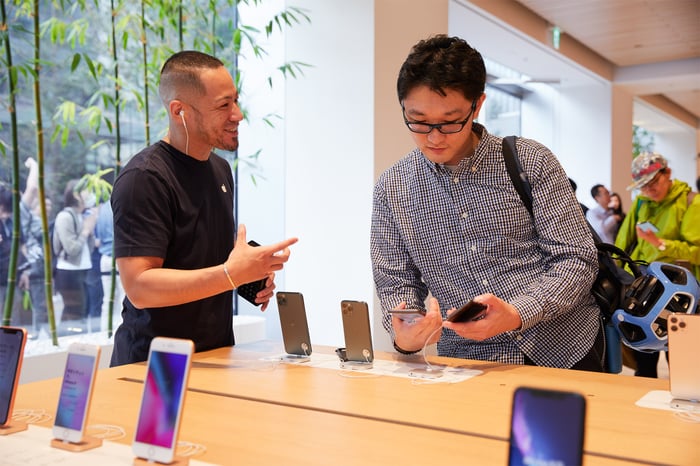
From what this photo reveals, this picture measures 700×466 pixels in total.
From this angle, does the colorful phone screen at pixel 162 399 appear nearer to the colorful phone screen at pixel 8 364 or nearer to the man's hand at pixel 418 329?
the colorful phone screen at pixel 8 364

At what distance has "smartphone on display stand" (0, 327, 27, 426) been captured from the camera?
4.80 ft

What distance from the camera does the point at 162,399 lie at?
125 centimetres

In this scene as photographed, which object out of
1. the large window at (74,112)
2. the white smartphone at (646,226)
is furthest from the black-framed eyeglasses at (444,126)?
the white smartphone at (646,226)

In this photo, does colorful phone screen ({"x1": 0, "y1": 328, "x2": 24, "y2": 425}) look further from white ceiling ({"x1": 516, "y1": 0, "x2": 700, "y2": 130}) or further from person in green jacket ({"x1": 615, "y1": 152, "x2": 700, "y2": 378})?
white ceiling ({"x1": 516, "y1": 0, "x2": 700, "y2": 130})

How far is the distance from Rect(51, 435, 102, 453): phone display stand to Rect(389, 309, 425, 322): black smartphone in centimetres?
88

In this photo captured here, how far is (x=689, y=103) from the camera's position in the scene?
46.5 ft

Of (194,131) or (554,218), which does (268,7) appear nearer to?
(194,131)

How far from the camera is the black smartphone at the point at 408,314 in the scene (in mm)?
1974

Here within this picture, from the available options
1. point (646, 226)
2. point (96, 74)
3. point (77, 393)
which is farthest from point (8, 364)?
point (646, 226)

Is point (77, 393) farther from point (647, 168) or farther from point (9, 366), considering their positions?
point (647, 168)

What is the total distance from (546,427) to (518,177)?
1295 mm

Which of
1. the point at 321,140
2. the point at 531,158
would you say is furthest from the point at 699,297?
the point at 321,140

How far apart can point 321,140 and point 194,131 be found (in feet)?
10.7

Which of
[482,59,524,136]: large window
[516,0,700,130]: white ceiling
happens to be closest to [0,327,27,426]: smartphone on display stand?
[516,0,700,130]: white ceiling
